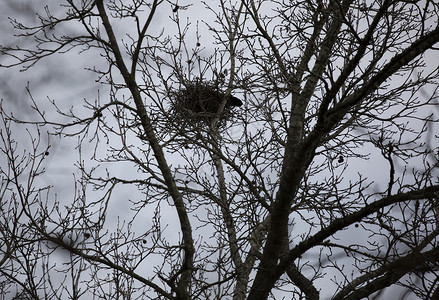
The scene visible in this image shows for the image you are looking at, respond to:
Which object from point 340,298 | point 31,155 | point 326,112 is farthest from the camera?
point 31,155

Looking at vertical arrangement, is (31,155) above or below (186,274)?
above

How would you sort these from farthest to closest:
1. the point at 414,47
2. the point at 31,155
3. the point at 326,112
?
the point at 31,155
the point at 326,112
the point at 414,47

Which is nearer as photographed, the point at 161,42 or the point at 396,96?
the point at 396,96

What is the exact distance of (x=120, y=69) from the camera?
771 centimetres

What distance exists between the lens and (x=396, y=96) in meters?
6.91

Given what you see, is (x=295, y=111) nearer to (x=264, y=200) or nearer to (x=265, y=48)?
(x=265, y=48)

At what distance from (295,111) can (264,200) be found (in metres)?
1.47

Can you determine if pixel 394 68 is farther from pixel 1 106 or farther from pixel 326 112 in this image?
pixel 1 106

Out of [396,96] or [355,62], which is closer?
[355,62]

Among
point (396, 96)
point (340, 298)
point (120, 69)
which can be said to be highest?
point (120, 69)

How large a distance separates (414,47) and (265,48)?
2568 mm

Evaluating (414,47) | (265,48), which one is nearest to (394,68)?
(414,47)

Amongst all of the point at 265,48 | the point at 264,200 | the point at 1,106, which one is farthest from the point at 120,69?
the point at 264,200

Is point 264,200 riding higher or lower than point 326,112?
higher
